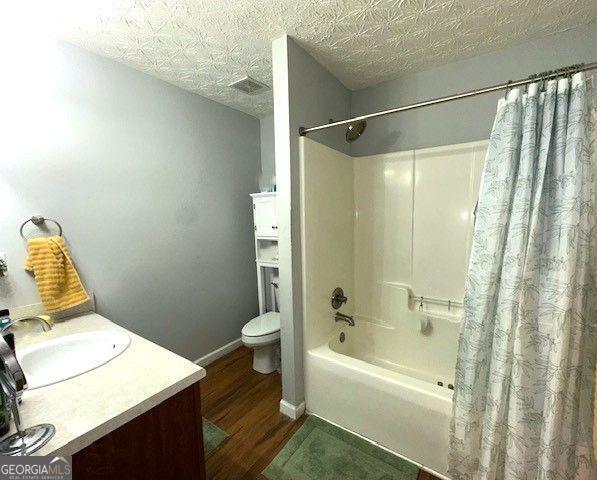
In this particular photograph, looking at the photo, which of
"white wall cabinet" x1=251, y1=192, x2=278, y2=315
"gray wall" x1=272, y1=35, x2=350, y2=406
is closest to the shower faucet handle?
"gray wall" x1=272, y1=35, x2=350, y2=406

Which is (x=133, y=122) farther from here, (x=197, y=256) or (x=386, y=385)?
(x=386, y=385)

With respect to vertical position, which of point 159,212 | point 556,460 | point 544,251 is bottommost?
point 556,460

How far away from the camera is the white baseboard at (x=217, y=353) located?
221 centimetres

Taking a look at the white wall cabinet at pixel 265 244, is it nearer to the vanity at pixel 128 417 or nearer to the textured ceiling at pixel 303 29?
the textured ceiling at pixel 303 29

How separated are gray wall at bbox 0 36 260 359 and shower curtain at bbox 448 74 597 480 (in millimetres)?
1928

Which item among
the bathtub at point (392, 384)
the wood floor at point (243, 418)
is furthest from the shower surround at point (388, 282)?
the wood floor at point (243, 418)

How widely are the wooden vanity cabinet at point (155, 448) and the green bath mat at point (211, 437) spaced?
22.2 inches

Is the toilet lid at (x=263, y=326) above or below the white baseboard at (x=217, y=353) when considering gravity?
above

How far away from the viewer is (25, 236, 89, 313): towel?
1312mm

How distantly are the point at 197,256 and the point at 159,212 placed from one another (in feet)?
1.52

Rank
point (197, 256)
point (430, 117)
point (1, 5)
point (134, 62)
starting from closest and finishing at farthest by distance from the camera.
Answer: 1. point (1, 5)
2. point (134, 62)
3. point (430, 117)
4. point (197, 256)

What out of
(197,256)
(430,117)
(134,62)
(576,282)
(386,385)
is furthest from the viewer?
(197,256)

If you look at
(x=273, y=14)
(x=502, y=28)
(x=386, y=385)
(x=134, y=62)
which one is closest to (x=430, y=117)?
(x=502, y=28)

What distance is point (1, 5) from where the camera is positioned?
3.96 feet
